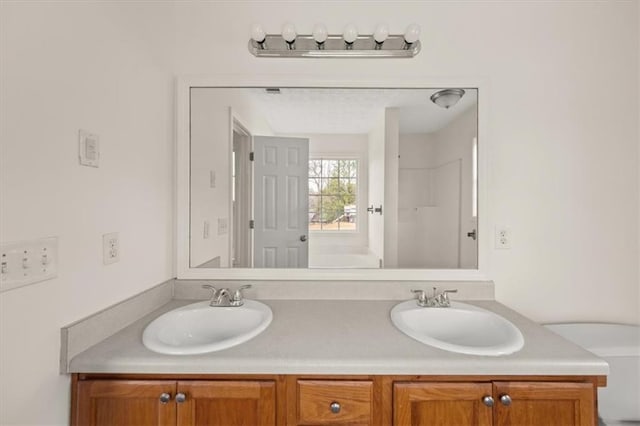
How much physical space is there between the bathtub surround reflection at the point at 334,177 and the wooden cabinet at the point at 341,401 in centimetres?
66

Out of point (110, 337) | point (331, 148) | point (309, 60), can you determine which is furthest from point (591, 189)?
point (110, 337)

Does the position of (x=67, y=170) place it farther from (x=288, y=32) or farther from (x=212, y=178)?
(x=288, y=32)

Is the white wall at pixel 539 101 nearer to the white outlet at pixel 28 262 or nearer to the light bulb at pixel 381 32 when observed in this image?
the light bulb at pixel 381 32

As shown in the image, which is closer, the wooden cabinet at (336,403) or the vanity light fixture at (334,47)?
the wooden cabinet at (336,403)

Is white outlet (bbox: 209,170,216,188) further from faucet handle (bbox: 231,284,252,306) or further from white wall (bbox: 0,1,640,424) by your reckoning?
faucet handle (bbox: 231,284,252,306)

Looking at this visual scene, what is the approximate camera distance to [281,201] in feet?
5.28

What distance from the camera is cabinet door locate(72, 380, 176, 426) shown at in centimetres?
95

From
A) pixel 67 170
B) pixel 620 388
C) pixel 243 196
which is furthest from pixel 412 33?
pixel 620 388

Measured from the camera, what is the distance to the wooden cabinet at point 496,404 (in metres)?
0.95

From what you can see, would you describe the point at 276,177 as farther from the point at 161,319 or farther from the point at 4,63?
the point at 4,63

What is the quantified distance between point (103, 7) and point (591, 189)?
225cm

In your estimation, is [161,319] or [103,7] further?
[161,319]

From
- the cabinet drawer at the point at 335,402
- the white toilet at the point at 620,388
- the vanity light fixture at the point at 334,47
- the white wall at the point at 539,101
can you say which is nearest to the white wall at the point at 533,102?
the white wall at the point at 539,101

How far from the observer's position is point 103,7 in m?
1.07
